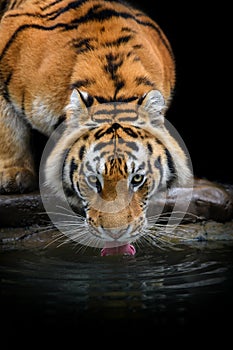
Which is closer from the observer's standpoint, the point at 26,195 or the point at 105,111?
the point at 105,111

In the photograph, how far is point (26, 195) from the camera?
5293mm

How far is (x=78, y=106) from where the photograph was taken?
4504 mm

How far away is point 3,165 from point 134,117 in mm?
1301

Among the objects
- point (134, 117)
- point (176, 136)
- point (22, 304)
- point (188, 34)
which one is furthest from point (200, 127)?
point (22, 304)

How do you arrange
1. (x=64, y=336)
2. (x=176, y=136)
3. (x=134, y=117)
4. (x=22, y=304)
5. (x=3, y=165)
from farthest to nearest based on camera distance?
(x=3, y=165), (x=176, y=136), (x=134, y=117), (x=22, y=304), (x=64, y=336)

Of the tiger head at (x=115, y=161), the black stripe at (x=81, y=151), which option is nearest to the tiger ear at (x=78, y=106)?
the tiger head at (x=115, y=161)

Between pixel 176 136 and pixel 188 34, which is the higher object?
pixel 188 34

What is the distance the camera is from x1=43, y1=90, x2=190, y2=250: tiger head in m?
4.28

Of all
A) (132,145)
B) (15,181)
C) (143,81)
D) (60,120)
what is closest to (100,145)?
(132,145)

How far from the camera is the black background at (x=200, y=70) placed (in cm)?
741

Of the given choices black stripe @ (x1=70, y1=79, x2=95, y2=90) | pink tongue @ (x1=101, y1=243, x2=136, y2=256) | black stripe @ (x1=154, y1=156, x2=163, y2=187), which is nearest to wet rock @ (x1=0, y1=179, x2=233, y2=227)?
black stripe @ (x1=154, y1=156, x2=163, y2=187)

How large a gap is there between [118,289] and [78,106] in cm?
110

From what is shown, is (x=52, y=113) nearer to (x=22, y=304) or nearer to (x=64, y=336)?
(x=22, y=304)

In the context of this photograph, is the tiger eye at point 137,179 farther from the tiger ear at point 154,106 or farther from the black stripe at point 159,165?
the tiger ear at point 154,106
